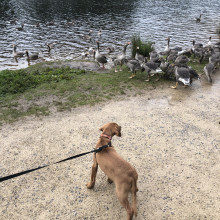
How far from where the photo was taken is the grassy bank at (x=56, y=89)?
10.1 m

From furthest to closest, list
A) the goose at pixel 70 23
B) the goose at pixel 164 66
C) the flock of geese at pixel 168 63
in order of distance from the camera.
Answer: the goose at pixel 70 23 < the goose at pixel 164 66 < the flock of geese at pixel 168 63

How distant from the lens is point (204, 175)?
22.2 feet

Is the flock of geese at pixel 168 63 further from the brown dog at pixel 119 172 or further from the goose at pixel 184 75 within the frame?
the brown dog at pixel 119 172

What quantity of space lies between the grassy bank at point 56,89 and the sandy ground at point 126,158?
0.77 m

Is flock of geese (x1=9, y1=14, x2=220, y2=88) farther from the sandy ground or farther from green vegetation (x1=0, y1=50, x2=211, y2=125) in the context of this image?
the sandy ground

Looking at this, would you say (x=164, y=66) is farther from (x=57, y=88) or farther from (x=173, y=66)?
(x=57, y=88)

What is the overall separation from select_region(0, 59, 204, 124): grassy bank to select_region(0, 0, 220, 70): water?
237 inches

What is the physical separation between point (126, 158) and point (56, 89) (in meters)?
6.11

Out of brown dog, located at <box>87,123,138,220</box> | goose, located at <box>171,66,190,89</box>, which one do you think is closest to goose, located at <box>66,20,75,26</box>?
goose, located at <box>171,66,190,89</box>

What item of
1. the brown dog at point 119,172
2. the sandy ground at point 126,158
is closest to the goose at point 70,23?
the sandy ground at point 126,158

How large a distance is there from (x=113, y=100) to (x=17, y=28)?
2109 cm

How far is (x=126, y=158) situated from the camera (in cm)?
734

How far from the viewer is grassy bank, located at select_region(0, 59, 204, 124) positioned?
33.1ft

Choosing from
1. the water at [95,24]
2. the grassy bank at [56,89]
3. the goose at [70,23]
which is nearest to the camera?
the grassy bank at [56,89]
